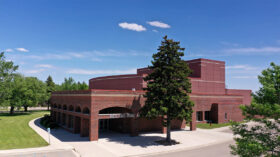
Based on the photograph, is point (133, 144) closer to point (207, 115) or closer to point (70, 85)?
point (207, 115)

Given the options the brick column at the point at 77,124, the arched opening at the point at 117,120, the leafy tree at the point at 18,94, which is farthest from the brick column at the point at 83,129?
the leafy tree at the point at 18,94

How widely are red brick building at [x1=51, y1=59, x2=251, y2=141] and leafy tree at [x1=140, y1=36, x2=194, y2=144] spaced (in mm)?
4153

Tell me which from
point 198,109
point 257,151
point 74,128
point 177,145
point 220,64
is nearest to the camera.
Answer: point 257,151

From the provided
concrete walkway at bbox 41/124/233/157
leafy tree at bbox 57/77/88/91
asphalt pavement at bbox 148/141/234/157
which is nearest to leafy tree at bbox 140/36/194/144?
concrete walkway at bbox 41/124/233/157

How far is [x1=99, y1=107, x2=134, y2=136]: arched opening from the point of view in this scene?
28019 millimetres

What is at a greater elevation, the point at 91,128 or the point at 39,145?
the point at 91,128

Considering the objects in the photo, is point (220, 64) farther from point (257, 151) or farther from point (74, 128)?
point (257, 151)

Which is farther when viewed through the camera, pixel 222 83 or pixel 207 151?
pixel 222 83

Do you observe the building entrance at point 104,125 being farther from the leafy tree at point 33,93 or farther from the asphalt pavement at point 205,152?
the leafy tree at point 33,93

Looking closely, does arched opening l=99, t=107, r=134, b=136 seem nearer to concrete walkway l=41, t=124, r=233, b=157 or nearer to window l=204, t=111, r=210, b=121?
concrete walkway l=41, t=124, r=233, b=157

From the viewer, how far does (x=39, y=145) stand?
23359 millimetres

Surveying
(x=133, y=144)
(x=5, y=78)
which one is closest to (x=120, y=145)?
(x=133, y=144)

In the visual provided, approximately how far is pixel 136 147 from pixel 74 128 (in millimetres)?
12076

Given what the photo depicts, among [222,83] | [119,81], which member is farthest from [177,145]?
[222,83]
